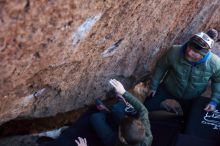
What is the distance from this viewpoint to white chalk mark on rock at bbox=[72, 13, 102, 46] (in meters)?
3.98

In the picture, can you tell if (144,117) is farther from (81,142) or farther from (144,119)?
(81,142)

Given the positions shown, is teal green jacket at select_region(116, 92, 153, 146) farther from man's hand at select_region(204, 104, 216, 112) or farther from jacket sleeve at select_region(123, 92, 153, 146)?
man's hand at select_region(204, 104, 216, 112)

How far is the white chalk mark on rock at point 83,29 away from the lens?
A: 3.98 m

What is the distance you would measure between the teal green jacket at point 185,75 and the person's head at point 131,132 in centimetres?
156

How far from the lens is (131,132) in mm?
4066

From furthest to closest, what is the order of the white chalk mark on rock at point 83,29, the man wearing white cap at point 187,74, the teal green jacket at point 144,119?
the man wearing white cap at point 187,74 < the teal green jacket at point 144,119 < the white chalk mark on rock at point 83,29

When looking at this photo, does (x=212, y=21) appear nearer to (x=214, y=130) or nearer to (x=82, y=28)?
(x=214, y=130)

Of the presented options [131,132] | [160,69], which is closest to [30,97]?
[131,132]

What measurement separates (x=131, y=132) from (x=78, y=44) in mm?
1095

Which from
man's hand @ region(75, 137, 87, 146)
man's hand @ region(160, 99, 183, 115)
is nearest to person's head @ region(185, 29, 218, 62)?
man's hand @ region(160, 99, 183, 115)

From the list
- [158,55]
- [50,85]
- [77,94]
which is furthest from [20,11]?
[158,55]

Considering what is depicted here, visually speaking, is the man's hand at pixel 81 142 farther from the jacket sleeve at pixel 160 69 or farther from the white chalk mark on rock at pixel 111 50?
the jacket sleeve at pixel 160 69

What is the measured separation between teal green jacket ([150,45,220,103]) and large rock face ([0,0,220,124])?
1.38 feet

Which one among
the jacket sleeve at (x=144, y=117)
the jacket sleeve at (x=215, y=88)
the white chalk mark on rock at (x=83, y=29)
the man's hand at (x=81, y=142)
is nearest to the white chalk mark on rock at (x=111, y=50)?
the jacket sleeve at (x=144, y=117)
